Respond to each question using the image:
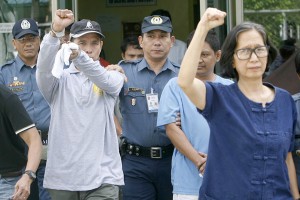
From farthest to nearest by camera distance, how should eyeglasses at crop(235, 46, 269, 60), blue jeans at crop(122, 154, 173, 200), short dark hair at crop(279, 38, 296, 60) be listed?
short dark hair at crop(279, 38, 296, 60) → blue jeans at crop(122, 154, 173, 200) → eyeglasses at crop(235, 46, 269, 60)

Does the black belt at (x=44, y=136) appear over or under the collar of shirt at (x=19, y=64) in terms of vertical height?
under

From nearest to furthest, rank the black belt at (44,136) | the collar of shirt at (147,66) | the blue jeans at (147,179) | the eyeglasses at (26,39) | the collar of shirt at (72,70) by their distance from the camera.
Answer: the collar of shirt at (72,70), the blue jeans at (147,179), the collar of shirt at (147,66), the black belt at (44,136), the eyeglasses at (26,39)

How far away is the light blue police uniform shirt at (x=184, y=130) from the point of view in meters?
4.56

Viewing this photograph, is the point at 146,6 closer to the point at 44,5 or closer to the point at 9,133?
the point at 44,5

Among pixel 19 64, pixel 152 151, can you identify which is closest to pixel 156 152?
pixel 152 151

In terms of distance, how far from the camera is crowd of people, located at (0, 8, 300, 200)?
3436 mm

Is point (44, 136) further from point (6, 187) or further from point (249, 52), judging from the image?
point (249, 52)

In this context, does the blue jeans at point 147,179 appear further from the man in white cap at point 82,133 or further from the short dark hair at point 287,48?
the short dark hair at point 287,48

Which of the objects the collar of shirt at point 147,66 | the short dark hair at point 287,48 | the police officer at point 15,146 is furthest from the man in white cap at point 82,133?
the short dark hair at point 287,48

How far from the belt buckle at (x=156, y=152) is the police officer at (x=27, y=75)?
41.6 inches

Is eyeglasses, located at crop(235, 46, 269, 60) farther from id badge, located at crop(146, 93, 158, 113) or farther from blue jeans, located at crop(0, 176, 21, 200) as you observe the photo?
blue jeans, located at crop(0, 176, 21, 200)

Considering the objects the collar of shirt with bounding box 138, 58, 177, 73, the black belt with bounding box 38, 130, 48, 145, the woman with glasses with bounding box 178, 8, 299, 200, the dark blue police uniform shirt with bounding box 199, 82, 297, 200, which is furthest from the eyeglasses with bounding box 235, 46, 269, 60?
the black belt with bounding box 38, 130, 48, 145

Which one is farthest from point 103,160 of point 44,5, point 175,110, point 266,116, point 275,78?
point 44,5

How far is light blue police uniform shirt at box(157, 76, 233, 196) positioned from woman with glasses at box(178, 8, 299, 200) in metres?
0.97
